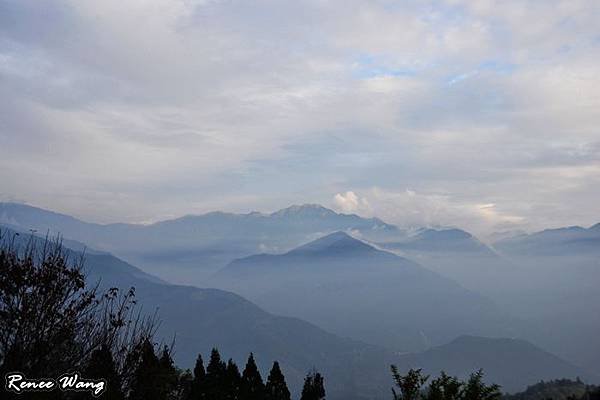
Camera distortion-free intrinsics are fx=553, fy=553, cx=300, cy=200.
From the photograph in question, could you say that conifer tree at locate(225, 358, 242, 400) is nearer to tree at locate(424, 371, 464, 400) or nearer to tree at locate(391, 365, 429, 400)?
tree at locate(391, 365, 429, 400)

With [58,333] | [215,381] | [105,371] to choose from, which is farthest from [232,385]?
[58,333]

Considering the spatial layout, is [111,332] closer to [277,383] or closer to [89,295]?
[89,295]

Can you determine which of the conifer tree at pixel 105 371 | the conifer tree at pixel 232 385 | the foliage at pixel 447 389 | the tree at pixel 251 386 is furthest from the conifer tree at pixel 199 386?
the foliage at pixel 447 389

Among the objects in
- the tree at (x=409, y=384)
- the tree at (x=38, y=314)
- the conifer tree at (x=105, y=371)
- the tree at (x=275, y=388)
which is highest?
the tree at (x=38, y=314)

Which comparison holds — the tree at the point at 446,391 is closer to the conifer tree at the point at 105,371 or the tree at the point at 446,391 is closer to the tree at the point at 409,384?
the tree at the point at 409,384

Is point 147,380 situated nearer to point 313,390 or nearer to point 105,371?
point 105,371

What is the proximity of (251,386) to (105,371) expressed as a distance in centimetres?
4822

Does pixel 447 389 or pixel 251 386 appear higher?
pixel 447 389
